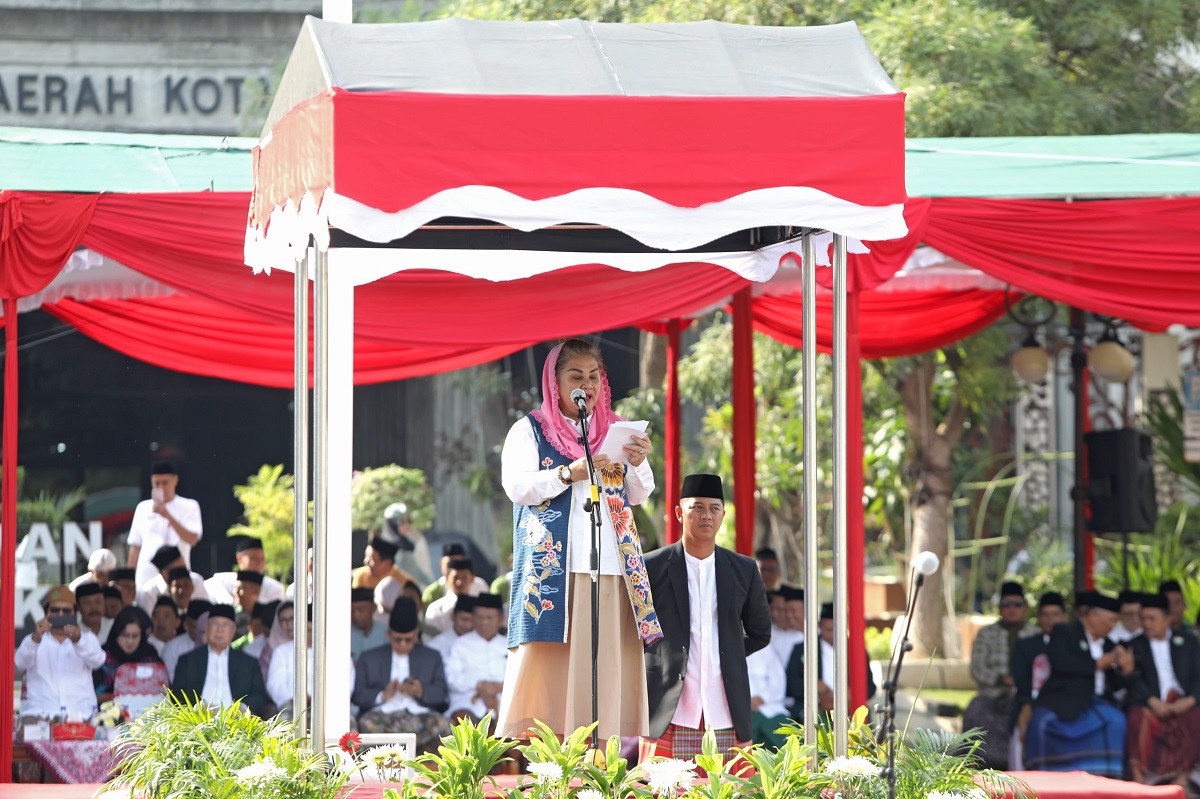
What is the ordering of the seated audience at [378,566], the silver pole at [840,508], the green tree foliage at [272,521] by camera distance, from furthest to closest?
the green tree foliage at [272,521], the seated audience at [378,566], the silver pole at [840,508]

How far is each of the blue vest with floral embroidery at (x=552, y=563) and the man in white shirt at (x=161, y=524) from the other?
4.77 m

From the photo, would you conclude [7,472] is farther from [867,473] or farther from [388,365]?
[867,473]

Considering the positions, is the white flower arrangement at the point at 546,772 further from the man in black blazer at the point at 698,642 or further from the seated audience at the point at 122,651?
the seated audience at the point at 122,651

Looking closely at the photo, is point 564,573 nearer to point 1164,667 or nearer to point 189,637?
point 189,637

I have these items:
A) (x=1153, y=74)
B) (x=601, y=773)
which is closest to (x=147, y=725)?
(x=601, y=773)

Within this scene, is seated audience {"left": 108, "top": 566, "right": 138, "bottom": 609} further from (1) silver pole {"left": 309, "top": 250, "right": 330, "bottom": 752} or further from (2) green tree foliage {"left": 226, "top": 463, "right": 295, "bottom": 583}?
(2) green tree foliage {"left": 226, "top": 463, "right": 295, "bottom": 583}

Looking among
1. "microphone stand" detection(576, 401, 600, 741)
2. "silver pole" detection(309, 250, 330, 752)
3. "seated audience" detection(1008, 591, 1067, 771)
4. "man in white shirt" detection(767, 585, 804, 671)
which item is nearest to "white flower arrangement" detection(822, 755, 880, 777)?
"microphone stand" detection(576, 401, 600, 741)

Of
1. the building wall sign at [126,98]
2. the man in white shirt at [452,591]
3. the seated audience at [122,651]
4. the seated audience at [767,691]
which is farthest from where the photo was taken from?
the building wall sign at [126,98]

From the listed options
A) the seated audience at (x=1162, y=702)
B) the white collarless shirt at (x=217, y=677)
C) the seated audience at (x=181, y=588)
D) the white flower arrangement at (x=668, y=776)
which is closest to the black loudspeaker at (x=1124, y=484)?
the seated audience at (x=1162, y=702)

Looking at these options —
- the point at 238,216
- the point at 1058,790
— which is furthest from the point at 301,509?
the point at 1058,790

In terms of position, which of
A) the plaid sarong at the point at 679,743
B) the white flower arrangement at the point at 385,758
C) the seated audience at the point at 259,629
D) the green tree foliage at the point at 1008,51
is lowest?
the plaid sarong at the point at 679,743

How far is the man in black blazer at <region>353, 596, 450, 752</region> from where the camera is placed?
28.2ft

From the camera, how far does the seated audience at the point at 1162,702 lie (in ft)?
28.4

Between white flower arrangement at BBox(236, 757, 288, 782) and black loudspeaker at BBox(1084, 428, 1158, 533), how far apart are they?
267 inches
